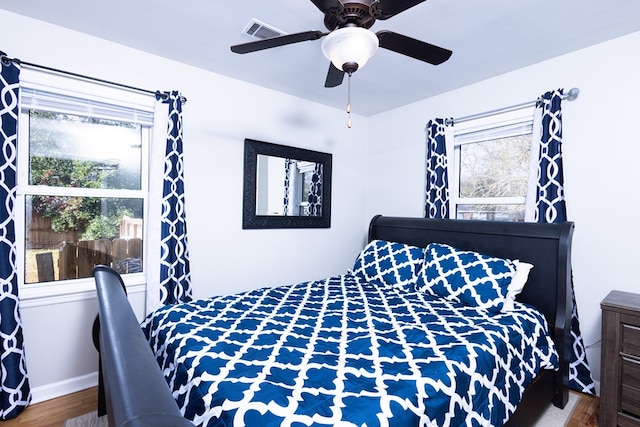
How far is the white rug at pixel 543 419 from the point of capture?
1.92m

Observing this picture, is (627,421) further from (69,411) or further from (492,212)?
(69,411)

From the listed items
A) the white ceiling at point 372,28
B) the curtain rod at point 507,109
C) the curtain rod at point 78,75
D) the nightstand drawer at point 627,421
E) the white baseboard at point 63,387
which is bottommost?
the white baseboard at point 63,387

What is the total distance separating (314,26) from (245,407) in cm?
212

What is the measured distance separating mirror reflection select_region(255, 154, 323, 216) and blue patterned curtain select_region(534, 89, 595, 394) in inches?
80.9

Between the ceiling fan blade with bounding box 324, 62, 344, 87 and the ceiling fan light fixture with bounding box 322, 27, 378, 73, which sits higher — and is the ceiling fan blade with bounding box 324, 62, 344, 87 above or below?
above

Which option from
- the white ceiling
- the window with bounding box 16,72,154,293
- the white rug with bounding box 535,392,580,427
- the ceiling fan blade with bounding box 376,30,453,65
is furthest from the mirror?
the white rug with bounding box 535,392,580,427

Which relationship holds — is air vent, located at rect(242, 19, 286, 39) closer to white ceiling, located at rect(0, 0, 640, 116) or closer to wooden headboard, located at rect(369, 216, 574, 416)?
white ceiling, located at rect(0, 0, 640, 116)

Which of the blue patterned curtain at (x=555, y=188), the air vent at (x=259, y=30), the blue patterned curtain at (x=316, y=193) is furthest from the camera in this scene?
the blue patterned curtain at (x=316, y=193)

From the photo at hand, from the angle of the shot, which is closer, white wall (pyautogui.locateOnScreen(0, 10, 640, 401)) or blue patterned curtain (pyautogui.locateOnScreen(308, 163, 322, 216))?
white wall (pyautogui.locateOnScreen(0, 10, 640, 401))

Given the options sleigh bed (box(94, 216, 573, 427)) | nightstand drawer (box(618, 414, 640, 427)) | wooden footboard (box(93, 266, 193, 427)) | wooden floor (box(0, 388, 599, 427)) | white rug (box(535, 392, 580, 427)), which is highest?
wooden footboard (box(93, 266, 193, 427))

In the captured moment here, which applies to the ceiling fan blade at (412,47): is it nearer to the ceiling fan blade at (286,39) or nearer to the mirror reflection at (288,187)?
the ceiling fan blade at (286,39)

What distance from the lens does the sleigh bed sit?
0.97 metres

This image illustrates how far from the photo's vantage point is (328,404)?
3.35ft

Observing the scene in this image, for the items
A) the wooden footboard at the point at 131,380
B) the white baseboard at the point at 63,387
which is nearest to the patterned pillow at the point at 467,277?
the wooden footboard at the point at 131,380
